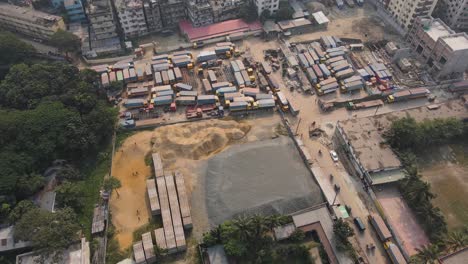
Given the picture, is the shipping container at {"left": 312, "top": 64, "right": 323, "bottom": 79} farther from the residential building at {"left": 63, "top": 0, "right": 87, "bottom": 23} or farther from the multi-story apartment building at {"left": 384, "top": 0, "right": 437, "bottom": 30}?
the residential building at {"left": 63, "top": 0, "right": 87, "bottom": 23}

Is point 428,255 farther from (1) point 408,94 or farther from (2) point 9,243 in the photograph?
(2) point 9,243

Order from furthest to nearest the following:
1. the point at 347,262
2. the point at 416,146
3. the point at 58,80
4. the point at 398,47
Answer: the point at 398,47, the point at 58,80, the point at 416,146, the point at 347,262

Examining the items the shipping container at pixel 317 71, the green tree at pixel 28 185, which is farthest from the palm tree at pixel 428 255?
the green tree at pixel 28 185

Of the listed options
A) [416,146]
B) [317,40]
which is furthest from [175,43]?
[416,146]

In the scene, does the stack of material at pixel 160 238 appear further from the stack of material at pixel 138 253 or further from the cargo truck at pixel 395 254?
the cargo truck at pixel 395 254

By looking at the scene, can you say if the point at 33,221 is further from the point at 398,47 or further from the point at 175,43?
the point at 398,47

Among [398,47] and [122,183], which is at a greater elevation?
[398,47]
